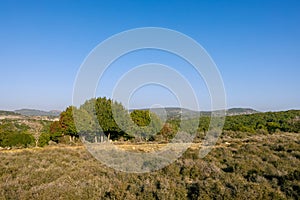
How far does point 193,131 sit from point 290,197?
98.9 feet

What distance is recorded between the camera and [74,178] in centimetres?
917

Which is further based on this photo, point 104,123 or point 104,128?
point 104,128

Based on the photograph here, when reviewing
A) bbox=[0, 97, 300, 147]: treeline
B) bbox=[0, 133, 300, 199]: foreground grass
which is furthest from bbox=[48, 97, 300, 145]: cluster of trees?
bbox=[0, 133, 300, 199]: foreground grass

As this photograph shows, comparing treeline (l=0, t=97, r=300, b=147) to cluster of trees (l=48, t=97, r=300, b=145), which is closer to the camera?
treeline (l=0, t=97, r=300, b=147)

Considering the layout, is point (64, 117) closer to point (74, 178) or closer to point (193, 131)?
point (193, 131)

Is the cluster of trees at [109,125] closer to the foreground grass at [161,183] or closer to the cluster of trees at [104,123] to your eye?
the cluster of trees at [104,123]

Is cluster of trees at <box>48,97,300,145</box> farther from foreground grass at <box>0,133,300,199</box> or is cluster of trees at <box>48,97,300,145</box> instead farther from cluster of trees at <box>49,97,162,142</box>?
foreground grass at <box>0,133,300,199</box>

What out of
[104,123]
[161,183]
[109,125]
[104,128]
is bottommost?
[161,183]

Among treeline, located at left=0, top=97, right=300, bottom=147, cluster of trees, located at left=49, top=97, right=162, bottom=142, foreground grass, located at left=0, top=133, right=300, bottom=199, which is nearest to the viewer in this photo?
foreground grass, located at left=0, top=133, right=300, bottom=199

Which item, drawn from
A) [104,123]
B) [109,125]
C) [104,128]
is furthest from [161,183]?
[104,128]

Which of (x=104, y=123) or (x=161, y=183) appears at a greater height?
(x=104, y=123)

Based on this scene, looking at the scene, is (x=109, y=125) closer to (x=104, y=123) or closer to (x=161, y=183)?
(x=104, y=123)

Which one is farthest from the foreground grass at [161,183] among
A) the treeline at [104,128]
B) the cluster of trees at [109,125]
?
the cluster of trees at [109,125]

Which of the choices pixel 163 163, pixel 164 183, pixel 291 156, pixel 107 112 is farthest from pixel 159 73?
pixel 107 112
